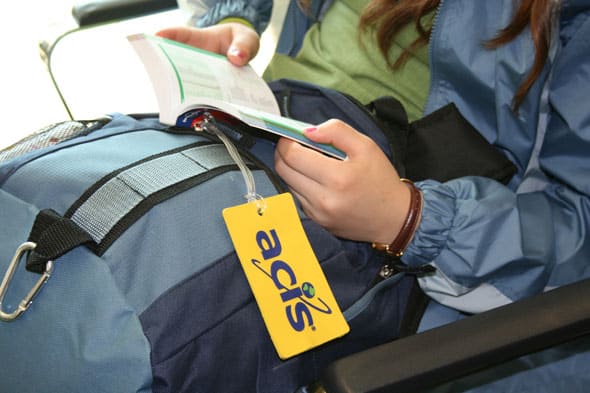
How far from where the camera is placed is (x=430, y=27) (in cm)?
74

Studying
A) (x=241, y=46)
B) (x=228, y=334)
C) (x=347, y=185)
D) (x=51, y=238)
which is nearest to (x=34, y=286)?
(x=51, y=238)

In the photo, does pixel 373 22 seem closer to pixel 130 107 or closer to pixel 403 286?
pixel 403 286

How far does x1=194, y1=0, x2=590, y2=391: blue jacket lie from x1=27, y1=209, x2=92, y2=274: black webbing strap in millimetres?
341

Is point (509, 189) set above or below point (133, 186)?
below

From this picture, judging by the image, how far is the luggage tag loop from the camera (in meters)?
0.50

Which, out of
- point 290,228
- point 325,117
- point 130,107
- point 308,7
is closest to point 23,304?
point 290,228

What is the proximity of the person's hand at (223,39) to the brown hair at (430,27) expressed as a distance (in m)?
0.17

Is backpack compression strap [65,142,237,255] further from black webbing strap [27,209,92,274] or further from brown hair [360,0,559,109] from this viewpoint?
brown hair [360,0,559,109]

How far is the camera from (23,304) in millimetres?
445

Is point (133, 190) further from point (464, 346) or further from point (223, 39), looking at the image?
point (223, 39)

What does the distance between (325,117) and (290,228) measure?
0.71 feet

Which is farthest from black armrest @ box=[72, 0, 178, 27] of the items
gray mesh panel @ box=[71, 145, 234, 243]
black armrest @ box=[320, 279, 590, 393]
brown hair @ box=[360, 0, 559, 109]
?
black armrest @ box=[320, 279, 590, 393]

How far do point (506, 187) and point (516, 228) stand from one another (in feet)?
0.21

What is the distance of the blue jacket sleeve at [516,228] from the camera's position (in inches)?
23.5
